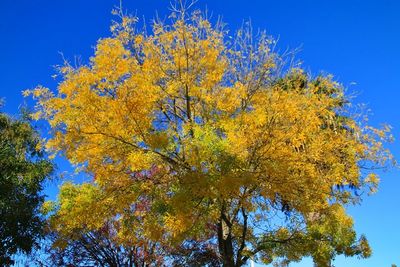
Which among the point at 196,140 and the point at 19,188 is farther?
the point at 19,188

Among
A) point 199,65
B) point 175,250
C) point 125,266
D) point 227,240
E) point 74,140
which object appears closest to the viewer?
point 74,140

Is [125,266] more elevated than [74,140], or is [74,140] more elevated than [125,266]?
[125,266]

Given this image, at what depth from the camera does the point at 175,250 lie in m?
22.1

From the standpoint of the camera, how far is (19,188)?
63.1 ft

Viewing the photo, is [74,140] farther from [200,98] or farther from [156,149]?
[200,98]

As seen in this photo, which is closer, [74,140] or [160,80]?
[74,140]

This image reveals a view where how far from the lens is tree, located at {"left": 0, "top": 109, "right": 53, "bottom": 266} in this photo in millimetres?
18156

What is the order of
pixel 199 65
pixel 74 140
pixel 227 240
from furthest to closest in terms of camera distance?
pixel 227 240, pixel 199 65, pixel 74 140

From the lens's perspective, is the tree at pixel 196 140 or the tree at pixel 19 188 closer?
the tree at pixel 196 140

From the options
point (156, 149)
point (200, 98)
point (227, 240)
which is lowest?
point (227, 240)

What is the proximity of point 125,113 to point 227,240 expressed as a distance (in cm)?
468

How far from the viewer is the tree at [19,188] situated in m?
18.2

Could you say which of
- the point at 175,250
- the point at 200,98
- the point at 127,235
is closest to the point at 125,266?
the point at 175,250

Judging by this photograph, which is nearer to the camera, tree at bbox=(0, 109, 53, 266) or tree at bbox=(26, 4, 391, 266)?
tree at bbox=(26, 4, 391, 266)
